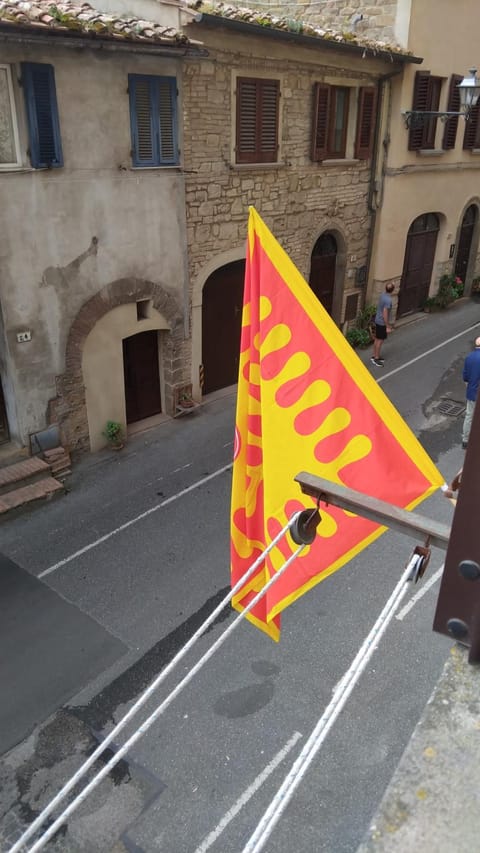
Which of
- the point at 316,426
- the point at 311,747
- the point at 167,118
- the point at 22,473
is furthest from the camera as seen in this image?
the point at 167,118

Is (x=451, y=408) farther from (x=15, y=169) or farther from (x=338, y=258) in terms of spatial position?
(x=15, y=169)

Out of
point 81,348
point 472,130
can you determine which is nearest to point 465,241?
point 472,130

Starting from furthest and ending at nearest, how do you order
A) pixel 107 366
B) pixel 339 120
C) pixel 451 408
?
pixel 339 120 < pixel 451 408 < pixel 107 366

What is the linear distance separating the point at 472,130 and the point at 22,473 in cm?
1583

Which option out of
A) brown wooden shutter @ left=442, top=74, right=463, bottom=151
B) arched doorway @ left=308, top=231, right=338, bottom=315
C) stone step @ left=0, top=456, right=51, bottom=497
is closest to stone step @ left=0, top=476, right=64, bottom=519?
stone step @ left=0, top=456, right=51, bottom=497

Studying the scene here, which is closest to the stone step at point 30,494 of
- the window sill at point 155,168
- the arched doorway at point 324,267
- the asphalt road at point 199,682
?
the asphalt road at point 199,682

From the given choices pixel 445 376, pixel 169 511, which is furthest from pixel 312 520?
pixel 445 376

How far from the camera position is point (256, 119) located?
12133 millimetres

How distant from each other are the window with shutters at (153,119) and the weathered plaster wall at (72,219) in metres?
0.14

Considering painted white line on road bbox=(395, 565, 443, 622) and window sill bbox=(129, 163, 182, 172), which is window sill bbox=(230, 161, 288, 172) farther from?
painted white line on road bbox=(395, 565, 443, 622)

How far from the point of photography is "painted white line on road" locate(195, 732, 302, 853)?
5.24 m

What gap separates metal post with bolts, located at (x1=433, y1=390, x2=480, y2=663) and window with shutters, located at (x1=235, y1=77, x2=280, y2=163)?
37.6ft

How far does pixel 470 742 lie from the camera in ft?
5.89

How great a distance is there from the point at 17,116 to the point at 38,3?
1616 millimetres
